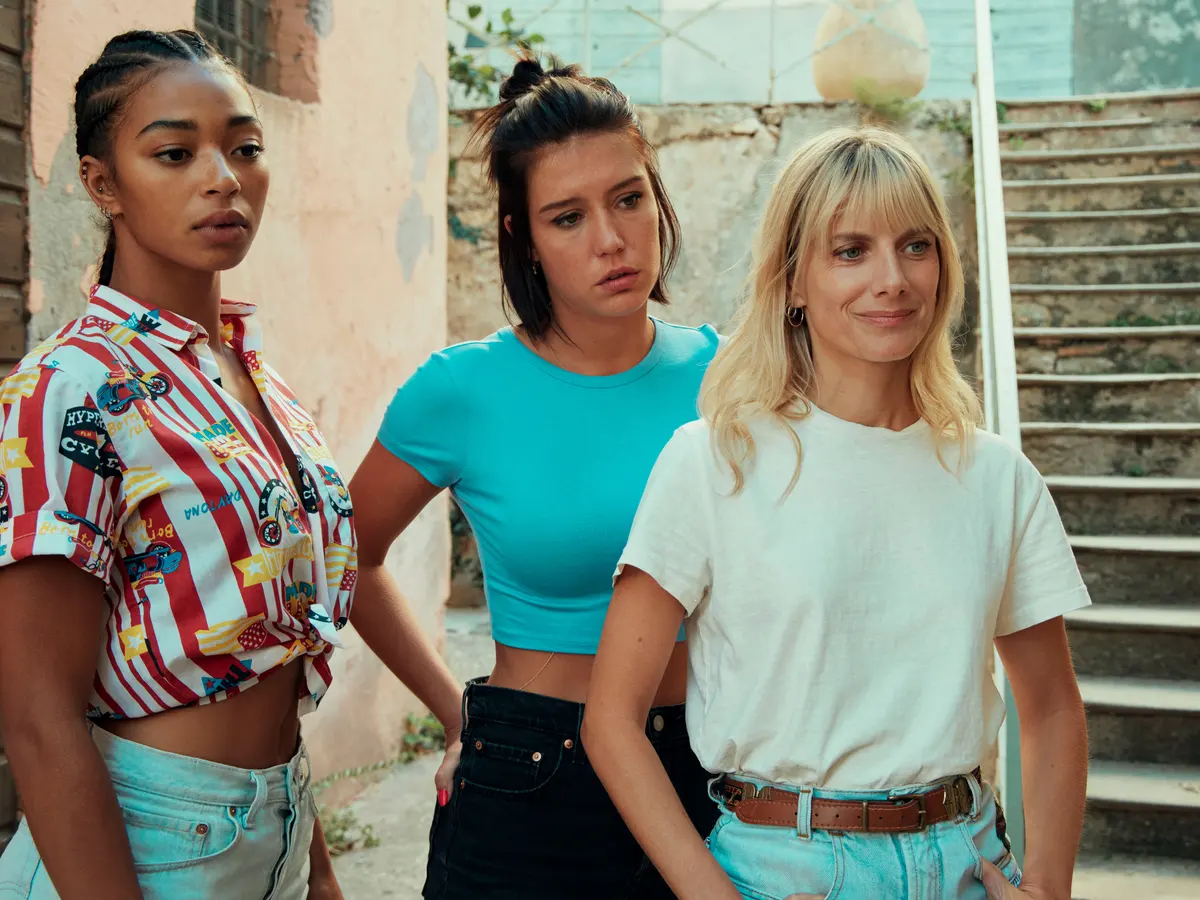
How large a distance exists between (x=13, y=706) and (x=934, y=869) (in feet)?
3.66

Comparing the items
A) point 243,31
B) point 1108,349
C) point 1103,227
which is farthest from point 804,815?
point 1103,227

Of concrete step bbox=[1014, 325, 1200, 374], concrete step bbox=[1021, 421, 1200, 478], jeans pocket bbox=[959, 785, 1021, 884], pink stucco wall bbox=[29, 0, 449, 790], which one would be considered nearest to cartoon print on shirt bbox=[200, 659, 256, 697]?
jeans pocket bbox=[959, 785, 1021, 884]

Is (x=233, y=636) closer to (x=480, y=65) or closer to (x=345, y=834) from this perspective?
(x=345, y=834)

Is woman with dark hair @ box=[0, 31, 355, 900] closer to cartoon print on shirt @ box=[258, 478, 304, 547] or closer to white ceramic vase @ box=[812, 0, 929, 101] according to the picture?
cartoon print on shirt @ box=[258, 478, 304, 547]

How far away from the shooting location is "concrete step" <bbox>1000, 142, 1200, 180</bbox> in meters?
6.70

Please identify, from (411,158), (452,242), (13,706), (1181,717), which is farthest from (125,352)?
(452,242)

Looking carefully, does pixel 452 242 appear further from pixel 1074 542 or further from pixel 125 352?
pixel 125 352

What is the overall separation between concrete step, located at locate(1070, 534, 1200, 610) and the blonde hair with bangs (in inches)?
127

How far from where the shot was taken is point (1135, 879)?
369cm

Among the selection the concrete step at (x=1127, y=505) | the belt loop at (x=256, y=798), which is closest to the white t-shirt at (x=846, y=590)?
the belt loop at (x=256, y=798)

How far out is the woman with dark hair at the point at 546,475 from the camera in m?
1.86

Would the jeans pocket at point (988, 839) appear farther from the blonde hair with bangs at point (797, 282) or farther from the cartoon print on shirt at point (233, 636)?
the cartoon print on shirt at point (233, 636)

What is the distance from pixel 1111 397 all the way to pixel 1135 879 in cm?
247

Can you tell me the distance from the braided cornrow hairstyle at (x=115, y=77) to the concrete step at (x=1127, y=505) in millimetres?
4116
